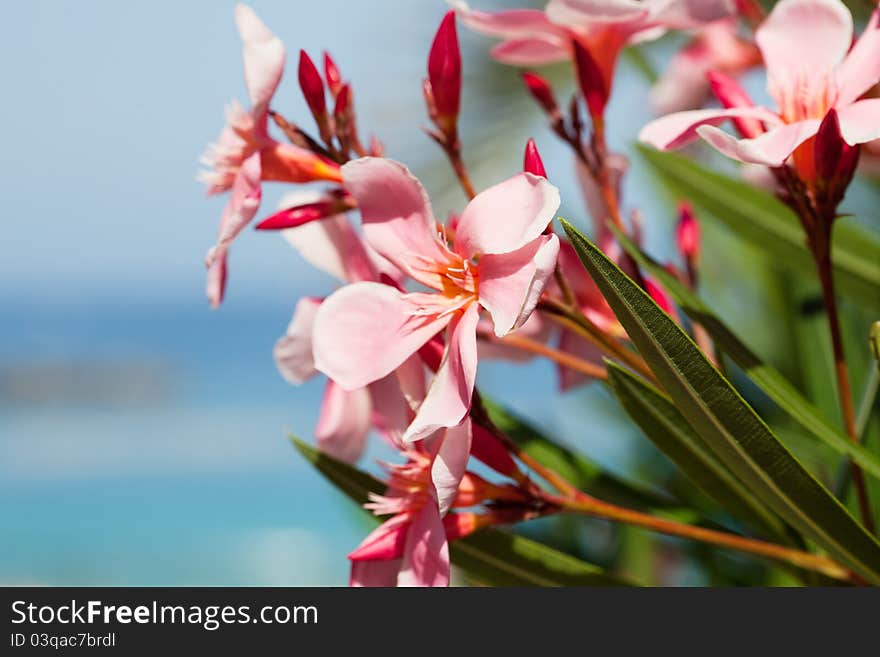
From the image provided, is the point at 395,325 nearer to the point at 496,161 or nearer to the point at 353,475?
the point at 353,475

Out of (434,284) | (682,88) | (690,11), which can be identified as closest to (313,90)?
(434,284)

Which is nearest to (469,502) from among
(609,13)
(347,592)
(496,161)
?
(347,592)

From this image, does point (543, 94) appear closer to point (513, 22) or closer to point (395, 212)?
point (513, 22)

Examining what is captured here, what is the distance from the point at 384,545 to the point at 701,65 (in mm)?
786

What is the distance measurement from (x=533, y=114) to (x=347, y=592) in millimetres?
1515

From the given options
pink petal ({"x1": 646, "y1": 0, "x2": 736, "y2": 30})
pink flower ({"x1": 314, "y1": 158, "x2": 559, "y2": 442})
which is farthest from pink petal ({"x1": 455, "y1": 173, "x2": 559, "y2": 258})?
pink petal ({"x1": 646, "y1": 0, "x2": 736, "y2": 30})

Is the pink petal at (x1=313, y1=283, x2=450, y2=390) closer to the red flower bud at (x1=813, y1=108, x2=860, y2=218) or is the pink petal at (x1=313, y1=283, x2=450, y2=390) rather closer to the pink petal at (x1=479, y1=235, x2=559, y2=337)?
the pink petal at (x1=479, y1=235, x2=559, y2=337)

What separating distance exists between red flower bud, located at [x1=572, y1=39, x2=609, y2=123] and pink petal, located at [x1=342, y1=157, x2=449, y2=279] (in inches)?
7.6

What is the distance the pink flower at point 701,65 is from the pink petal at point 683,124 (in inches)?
22.7

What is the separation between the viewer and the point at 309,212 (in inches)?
21.7

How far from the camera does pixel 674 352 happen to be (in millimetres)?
431

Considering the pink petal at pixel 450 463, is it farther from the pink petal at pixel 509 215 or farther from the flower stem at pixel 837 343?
the flower stem at pixel 837 343

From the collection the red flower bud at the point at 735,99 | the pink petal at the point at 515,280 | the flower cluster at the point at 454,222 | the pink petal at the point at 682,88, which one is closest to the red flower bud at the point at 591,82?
the flower cluster at the point at 454,222

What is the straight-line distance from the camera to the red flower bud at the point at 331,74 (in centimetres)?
55
